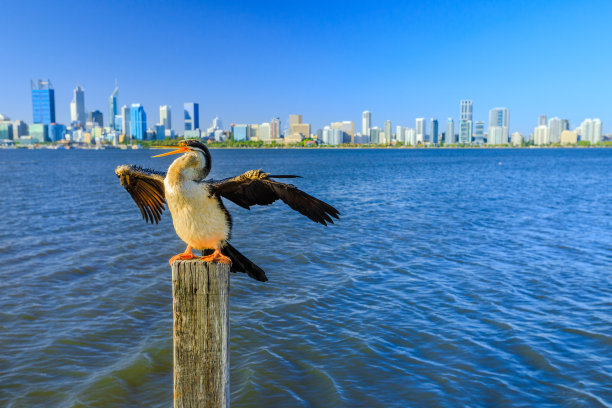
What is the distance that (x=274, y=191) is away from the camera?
4.43m

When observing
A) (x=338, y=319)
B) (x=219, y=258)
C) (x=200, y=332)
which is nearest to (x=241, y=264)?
(x=219, y=258)

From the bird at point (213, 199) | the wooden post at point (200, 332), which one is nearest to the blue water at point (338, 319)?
the wooden post at point (200, 332)

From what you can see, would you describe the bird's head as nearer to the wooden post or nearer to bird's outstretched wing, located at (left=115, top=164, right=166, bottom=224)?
bird's outstretched wing, located at (left=115, top=164, right=166, bottom=224)

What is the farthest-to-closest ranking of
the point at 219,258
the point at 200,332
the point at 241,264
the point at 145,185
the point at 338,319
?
the point at 338,319 → the point at 145,185 → the point at 241,264 → the point at 219,258 → the point at 200,332

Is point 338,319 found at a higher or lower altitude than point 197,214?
lower

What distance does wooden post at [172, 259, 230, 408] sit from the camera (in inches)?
144

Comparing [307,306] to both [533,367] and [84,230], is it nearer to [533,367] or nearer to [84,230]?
[533,367]

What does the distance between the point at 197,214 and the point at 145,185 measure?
1262 mm

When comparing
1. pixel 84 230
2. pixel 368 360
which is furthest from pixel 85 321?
pixel 84 230

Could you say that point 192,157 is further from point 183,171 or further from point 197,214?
point 197,214

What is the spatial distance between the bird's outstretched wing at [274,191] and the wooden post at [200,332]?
0.91 meters

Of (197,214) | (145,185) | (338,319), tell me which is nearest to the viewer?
(197,214)

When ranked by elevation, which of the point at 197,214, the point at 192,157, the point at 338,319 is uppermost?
the point at 192,157

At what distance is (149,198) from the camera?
17.9 ft
